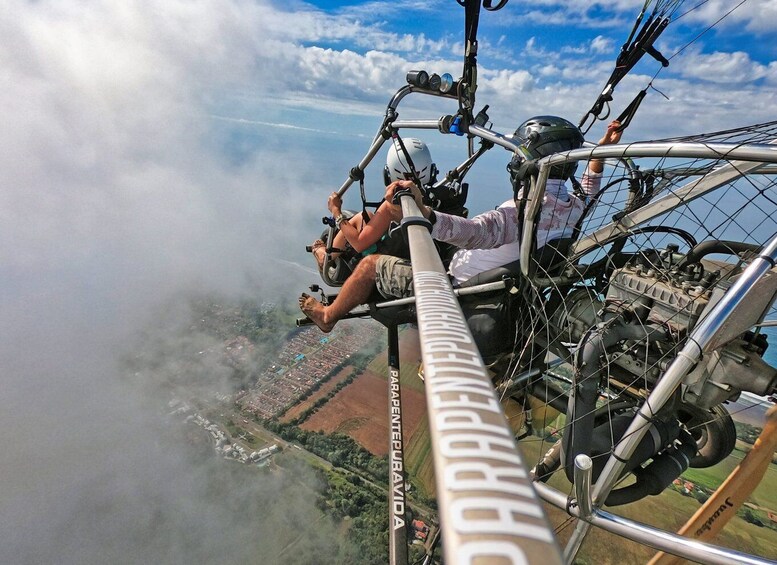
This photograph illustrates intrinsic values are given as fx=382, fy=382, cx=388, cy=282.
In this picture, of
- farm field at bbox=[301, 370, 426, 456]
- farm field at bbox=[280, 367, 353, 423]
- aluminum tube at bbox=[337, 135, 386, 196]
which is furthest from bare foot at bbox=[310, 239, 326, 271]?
farm field at bbox=[280, 367, 353, 423]

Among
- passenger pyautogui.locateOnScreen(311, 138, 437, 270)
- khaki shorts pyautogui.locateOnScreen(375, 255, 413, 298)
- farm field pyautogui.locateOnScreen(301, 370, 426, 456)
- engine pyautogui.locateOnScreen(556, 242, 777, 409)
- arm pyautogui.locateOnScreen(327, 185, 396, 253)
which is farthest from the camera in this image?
farm field pyautogui.locateOnScreen(301, 370, 426, 456)

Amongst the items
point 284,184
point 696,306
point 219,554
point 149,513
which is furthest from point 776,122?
point 284,184

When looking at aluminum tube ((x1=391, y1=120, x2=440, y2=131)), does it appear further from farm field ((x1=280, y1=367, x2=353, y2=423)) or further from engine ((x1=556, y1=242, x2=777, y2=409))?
farm field ((x1=280, y1=367, x2=353, y2=423))

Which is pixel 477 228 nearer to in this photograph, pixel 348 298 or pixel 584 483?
pixel 584 483

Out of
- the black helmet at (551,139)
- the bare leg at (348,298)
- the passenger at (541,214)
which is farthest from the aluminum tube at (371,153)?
the black helmet at (551,139)

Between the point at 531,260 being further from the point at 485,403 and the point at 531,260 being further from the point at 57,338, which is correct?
the point at 57,338

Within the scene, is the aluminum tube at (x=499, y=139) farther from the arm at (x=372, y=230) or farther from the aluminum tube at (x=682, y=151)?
the arm at (x=372, y=230)
